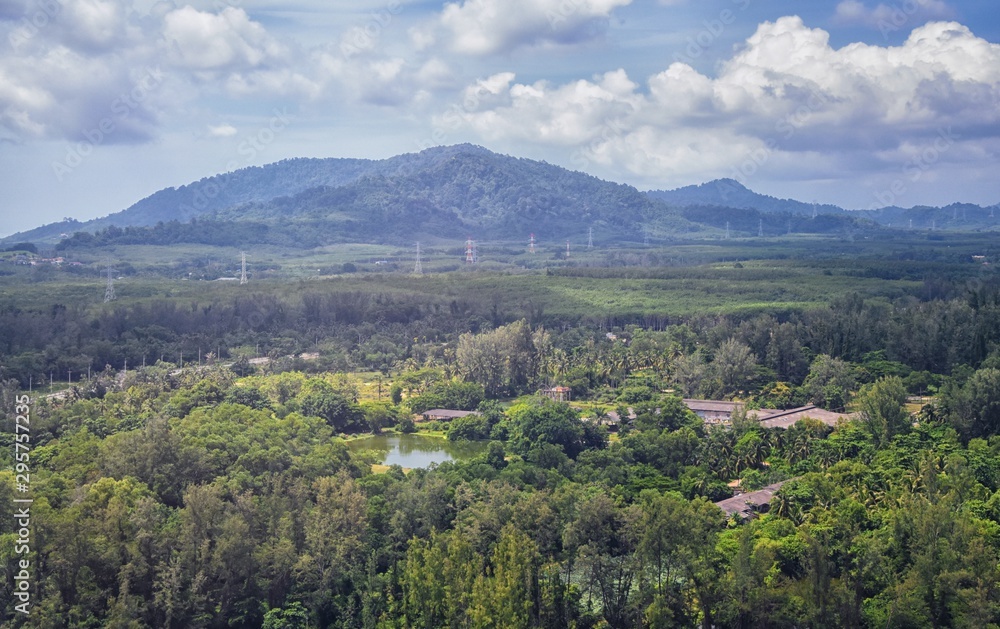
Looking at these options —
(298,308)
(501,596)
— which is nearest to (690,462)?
(501,596)

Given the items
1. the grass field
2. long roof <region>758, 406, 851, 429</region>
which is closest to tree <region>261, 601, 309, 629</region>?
long roof <region>758, 406, 851, 429</region>

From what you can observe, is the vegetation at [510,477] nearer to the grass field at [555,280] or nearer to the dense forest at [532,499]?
the dense forest at [532,499]

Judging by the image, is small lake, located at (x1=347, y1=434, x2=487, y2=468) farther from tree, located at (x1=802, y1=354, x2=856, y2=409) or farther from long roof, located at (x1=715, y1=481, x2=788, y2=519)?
tree, located at (x1=802, y1=354, x2=856, y2=409)

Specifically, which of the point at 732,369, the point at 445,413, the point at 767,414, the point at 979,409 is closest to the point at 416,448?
the point at 445,413

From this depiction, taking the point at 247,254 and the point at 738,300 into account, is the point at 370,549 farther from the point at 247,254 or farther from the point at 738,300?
the point at 247,254

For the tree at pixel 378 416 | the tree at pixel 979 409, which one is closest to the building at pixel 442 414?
the tree at pixel 378 416
